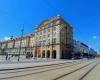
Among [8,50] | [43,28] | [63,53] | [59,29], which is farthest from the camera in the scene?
[8,50]

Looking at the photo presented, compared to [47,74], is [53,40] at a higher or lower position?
higher

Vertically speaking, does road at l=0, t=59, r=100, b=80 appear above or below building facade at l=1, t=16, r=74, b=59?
below

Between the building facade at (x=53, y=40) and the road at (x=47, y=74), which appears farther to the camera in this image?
the building facade at (x=53, y=40)

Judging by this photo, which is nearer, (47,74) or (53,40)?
(47,74)

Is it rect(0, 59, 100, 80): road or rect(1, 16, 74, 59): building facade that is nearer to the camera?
rect(0, 59, 100, 80): road

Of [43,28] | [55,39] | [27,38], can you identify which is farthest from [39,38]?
[27,38]

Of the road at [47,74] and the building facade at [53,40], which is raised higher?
the building facade at [53,40]

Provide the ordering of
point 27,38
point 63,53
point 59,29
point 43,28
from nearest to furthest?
point 59,29 → point 63,53 → point 43,28 → point 27,38

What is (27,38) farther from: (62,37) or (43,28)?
(62,37)

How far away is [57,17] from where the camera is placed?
88.6 m

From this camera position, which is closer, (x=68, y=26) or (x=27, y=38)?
(x=68, y=26)

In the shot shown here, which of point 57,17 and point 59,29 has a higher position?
point 57,17

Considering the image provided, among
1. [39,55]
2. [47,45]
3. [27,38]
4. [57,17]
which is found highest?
[57,17]

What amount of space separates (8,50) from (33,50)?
51.5 meters
